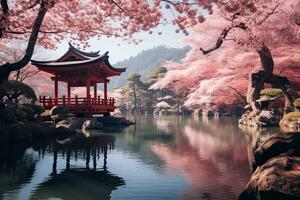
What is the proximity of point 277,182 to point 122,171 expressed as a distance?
201 inches

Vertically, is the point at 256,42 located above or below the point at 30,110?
above

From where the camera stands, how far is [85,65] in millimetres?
29062

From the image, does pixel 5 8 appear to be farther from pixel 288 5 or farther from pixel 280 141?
pixel 288 5

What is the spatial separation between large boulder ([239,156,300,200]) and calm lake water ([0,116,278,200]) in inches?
28.1

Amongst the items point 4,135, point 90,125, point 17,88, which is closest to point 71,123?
point 90,125

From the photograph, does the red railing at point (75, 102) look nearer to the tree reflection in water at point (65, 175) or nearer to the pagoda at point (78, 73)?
the pagoda at point (78, 73)

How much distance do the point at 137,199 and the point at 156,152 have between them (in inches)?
276

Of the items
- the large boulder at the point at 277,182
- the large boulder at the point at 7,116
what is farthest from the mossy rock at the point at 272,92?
the large boulder at the point at 277,182

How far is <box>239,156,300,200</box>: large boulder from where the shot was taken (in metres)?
6.73

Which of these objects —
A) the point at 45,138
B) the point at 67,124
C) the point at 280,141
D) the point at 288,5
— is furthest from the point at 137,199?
the point at 288,5

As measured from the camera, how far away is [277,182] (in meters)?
6.89

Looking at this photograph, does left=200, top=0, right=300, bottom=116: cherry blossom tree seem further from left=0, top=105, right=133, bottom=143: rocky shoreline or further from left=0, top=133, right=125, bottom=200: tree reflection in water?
left=0, top=133, right=125, bottom=200: tree reflection in water

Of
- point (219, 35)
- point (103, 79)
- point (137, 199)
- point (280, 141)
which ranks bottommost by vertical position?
point (137, 199)

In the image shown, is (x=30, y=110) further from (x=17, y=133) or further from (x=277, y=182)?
(x=277, y=182)
